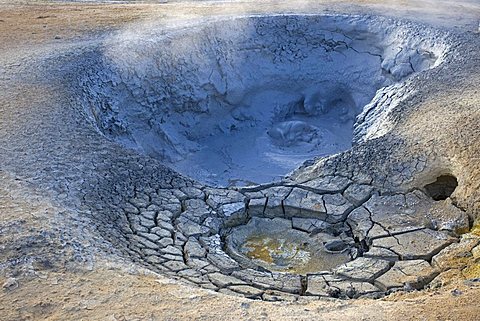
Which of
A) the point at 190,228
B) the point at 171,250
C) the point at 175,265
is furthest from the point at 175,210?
the point at 175,265

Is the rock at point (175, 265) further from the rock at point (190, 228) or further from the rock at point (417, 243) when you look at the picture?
the rock at point (417, 243)

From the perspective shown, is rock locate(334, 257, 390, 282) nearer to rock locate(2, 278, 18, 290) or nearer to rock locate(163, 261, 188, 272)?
rock locate(163, 261, 188, 272)

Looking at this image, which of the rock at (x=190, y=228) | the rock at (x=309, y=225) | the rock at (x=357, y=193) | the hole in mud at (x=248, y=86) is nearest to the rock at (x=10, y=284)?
the rock at (x=190, y=228)

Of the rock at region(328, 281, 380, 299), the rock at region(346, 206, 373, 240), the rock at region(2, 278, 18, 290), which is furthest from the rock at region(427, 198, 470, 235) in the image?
the rock at region(2, 278, 18, 290)

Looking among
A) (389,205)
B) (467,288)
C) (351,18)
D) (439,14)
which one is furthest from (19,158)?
(439,14)

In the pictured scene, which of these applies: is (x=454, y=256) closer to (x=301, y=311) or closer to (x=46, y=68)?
(x=301, y=311)
